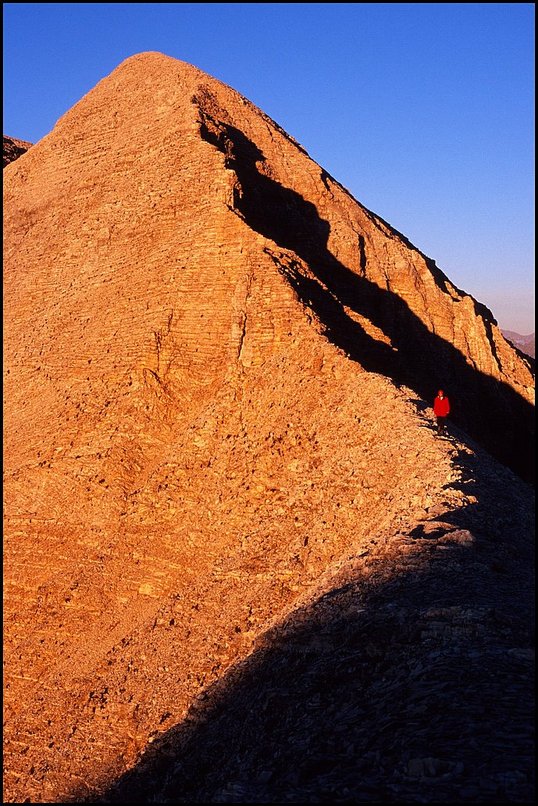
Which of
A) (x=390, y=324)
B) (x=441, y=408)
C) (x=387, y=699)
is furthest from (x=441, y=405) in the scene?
(x=390, y=324)

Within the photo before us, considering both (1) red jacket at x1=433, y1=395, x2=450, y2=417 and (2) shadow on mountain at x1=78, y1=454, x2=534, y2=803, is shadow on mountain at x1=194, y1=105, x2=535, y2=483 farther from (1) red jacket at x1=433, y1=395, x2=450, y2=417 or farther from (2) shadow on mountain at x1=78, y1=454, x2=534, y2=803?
(2) shadow on mountain at x1=78, y1=454, x2=534, y2=803

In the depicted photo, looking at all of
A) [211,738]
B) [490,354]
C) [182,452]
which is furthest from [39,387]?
[490,354]

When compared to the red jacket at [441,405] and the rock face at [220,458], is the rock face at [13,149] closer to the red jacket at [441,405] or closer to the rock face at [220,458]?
the rock face at [220,458]

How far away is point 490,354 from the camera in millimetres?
25328

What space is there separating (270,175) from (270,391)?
35.8 ft

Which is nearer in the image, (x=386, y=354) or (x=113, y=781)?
(x=113, y=781)

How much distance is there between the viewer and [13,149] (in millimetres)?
43406

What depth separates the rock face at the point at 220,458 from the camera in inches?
318

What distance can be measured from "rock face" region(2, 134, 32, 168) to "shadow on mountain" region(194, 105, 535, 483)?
21.2 meters

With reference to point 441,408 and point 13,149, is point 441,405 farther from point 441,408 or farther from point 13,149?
point 13,149

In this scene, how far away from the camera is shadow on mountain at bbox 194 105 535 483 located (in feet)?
65.4

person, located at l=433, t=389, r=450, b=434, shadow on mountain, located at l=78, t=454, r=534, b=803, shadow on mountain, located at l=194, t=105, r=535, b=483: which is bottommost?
shadow on mountain, located at l=78, t=454, r=534, b=803

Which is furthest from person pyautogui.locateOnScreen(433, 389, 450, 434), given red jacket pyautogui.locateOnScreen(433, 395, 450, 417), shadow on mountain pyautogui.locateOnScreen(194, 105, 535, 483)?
shadow on mountain pyautogui.locateOnScreen(194, 105, 535, 483)

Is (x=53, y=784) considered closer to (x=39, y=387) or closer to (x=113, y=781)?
(x=113, y=781)
